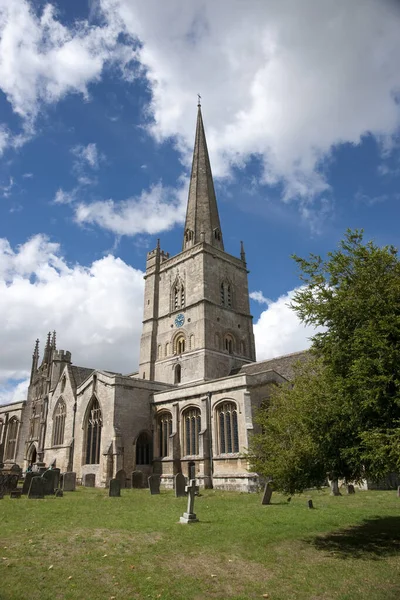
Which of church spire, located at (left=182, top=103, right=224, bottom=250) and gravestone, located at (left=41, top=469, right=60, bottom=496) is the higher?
church spire, located at (left=182, top=103, right=224, bottom=250)

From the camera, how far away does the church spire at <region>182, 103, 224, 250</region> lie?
40.4 meters

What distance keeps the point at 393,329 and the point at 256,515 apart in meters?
7.69

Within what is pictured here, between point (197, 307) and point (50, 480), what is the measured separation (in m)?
18.9

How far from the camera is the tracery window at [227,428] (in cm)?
2345

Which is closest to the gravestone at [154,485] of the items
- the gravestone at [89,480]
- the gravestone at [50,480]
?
the gravestone at [50,480]

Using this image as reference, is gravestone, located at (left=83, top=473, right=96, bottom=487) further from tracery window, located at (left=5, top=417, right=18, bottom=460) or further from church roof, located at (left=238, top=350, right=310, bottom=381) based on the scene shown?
tracery window, located at (left=5, top=417, right=18, bottom=460)

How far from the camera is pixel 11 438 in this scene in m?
43.2

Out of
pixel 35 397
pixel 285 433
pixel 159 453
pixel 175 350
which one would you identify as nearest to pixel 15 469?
pixel 35 397

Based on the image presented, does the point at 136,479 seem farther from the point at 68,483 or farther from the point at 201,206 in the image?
the point at 201,206

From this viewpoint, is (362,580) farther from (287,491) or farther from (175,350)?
(175,350)

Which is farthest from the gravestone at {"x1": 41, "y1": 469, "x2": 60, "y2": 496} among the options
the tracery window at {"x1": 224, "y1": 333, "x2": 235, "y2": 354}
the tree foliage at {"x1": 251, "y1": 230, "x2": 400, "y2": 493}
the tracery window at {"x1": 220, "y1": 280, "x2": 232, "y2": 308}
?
the tracery window at {"x1": 220, "y1": 280, "x2": 232, "y2": 308}

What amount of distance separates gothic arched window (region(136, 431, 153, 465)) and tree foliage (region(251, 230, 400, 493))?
19378 mm

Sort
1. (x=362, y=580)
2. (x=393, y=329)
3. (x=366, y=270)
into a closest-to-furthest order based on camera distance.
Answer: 1. (x=362, y=580)
2. (x=393, y=329)
3. (x=366, y=270)

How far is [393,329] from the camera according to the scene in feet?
27.3
